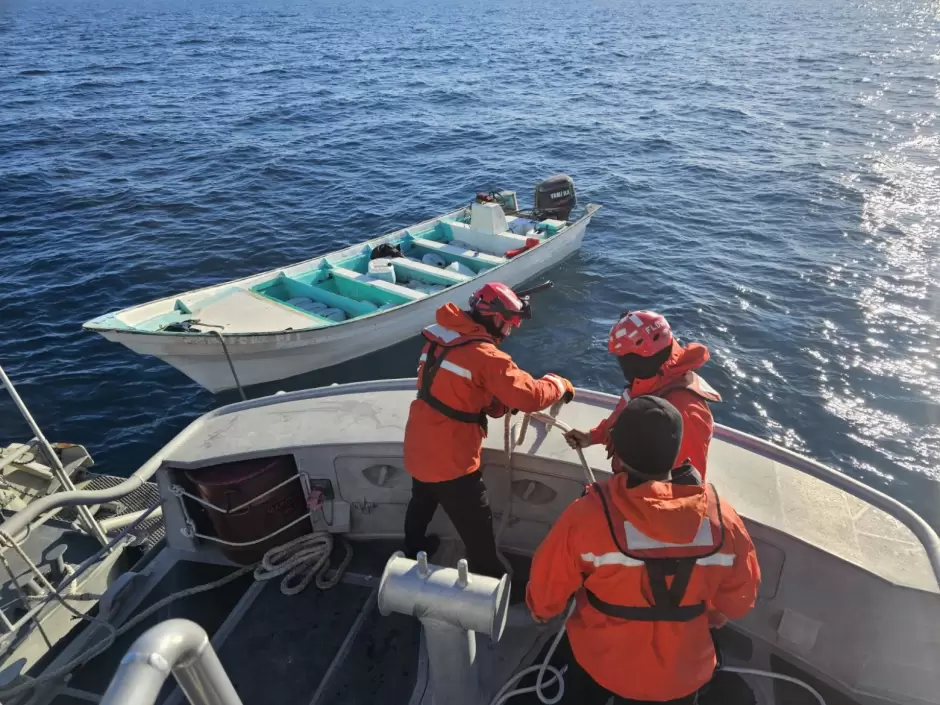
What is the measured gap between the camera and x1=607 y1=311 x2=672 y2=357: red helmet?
3.34 metres

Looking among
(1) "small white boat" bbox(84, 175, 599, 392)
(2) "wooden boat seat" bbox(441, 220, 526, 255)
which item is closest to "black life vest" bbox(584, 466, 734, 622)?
(1) "small white boat" bbox(84, 175, 599, 392)

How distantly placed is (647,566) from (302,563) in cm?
302

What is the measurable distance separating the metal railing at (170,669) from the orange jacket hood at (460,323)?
8.19 feet

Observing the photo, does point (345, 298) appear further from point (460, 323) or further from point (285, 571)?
point (460, 323)

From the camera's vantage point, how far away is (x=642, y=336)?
3.36 meters

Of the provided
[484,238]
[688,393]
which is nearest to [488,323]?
[688,393]

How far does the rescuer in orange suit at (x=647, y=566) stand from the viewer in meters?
2.22

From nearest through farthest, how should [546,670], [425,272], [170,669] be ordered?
[170,669]
[546,670]
[425,272]

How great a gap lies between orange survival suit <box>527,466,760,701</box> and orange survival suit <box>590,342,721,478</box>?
807 mm

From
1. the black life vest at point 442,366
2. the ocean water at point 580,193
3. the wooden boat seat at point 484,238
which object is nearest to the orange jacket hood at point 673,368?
the black life vest at point 442,366

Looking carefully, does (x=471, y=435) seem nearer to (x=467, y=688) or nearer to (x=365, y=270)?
(x=467, y=688)

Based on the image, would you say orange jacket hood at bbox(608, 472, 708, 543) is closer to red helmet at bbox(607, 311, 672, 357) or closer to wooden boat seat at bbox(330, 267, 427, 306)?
red helmet at bbox(607, 311, 672, 357)

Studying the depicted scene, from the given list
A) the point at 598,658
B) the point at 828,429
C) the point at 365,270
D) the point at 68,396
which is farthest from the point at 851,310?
the point at 68,396

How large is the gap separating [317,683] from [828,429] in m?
8.80
